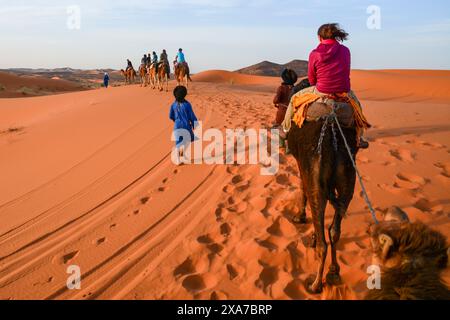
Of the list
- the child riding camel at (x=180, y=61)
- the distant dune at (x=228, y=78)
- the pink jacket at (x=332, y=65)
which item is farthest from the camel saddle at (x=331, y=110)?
the distant dune at (x=228, y=78)

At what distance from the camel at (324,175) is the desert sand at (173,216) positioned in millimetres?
382

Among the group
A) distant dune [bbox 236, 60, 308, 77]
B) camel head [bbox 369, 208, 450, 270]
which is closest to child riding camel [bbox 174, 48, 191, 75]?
camel head [bbox 369, 208, 450, 270]

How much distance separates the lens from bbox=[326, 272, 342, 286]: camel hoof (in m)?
3.38

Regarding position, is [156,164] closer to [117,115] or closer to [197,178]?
[197,178]

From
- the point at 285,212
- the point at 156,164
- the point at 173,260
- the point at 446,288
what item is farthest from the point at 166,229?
the point at 446,288

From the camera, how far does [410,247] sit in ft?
6.50

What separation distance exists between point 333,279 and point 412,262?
1.53 meters

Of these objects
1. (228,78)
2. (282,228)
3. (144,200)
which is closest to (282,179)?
(282,228)

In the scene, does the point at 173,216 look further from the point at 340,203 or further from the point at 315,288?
the point at 340,203

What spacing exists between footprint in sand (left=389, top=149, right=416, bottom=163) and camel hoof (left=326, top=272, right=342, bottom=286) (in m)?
4.32

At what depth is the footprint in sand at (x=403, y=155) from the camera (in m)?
6.79

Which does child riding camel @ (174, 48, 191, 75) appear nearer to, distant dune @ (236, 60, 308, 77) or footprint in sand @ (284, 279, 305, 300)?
footprint in sand @ (284, 279, 305, 300)

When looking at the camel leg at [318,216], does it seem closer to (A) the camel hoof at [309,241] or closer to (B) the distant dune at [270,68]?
(A) the camel hoof at [309,241]

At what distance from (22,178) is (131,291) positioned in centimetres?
562
